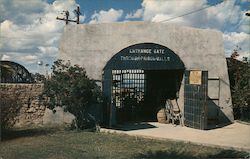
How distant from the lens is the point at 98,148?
1177 cm

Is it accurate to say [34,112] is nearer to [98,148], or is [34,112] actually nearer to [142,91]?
[142,91]

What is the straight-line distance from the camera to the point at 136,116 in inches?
797

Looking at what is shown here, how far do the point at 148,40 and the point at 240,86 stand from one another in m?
4.98

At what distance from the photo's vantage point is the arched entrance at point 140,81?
56.6 ft

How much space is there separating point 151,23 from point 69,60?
4.10 metres

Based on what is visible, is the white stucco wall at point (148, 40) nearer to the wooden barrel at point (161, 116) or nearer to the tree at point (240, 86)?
the tree at point (240, 86)

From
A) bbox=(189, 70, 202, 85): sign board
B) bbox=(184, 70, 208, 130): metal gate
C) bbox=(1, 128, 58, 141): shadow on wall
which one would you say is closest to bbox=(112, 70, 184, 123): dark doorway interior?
bbox=(184, 70, 208, 130): metal gate

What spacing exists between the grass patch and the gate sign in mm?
3918

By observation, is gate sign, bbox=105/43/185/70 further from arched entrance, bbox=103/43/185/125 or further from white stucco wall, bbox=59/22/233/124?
white stucco wall, bbox=59/22/233/124

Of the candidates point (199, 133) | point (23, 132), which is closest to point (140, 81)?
point (199, 133)

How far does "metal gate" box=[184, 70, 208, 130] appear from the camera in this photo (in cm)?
1633

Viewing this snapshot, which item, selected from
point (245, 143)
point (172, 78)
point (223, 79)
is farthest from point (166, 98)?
point (245, 143)

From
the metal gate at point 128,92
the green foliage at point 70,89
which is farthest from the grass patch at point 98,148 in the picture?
the metal gate at point 128,92

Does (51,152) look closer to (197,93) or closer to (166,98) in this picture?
(197,93)
